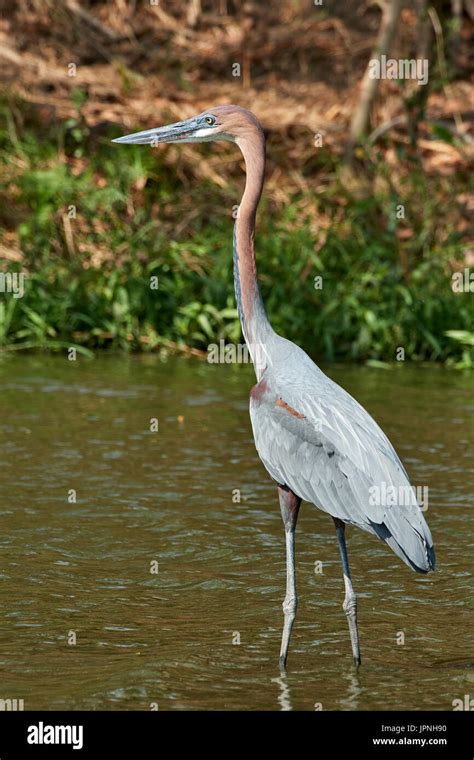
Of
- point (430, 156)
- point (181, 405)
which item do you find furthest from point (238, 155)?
point (181, 405)

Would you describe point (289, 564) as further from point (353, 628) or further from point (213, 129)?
point (213, 129)

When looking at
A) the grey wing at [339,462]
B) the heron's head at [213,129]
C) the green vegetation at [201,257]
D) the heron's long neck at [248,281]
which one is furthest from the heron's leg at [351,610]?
the green vegetation at [201,257]

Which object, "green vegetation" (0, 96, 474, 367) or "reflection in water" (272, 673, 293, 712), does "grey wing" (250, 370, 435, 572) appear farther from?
"green vegetation" (0, 96, 474, 367)

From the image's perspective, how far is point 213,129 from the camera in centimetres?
612

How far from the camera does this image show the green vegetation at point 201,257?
12625 millimetres

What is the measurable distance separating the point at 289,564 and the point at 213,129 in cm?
205

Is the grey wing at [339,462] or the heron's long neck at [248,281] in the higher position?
the heron's long neck at [248,281]

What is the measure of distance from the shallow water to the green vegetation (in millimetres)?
1676

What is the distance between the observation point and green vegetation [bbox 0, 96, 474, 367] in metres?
12.6

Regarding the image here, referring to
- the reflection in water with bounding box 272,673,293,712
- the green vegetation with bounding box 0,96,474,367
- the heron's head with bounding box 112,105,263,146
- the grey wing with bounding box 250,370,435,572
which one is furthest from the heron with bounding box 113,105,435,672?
A: the green vegetation with bounding box 0,96,474,367

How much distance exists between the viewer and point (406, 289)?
42.1 feet

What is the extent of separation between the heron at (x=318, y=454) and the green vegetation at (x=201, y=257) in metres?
6.47

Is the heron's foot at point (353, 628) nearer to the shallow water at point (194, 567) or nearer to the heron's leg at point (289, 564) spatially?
the shallow water at point (194, 567)

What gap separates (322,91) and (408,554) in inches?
561
